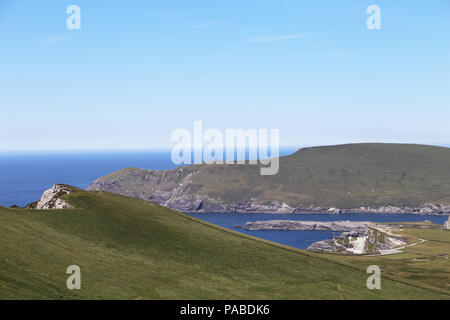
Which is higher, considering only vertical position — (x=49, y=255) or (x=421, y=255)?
(x=49, y=255)

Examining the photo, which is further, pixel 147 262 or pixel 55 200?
pixel 55 200

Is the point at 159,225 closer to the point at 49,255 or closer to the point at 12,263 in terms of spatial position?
Result: the point at 49,255

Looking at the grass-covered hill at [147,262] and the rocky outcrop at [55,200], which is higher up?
the rocky outcrop at [55,200]

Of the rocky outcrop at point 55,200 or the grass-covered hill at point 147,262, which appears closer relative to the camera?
the grass-covered hill at point 147,262

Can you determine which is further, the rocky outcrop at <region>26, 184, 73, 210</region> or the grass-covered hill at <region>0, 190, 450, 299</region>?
the rocky outcrop at <region>26, 184, 73, 210</region>

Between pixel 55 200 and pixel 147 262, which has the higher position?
pixel 55 200

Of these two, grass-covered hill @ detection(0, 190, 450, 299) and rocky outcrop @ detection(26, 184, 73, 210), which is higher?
rocky outcrop @ detection(26, 184, 73, 210)
